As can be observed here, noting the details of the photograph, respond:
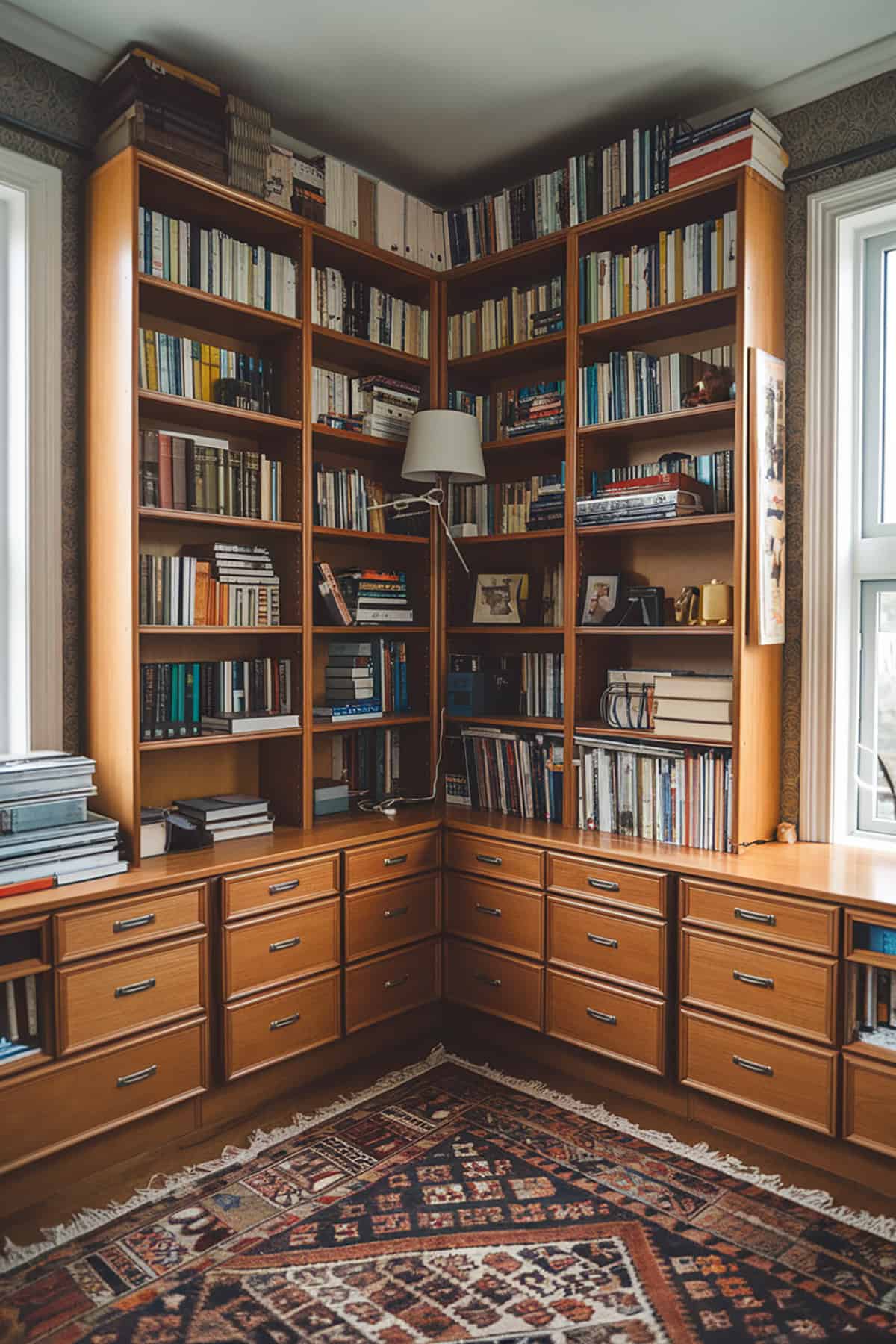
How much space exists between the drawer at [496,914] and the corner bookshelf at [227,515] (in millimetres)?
517

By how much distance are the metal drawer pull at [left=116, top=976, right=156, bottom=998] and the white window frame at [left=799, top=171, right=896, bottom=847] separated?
193 cm

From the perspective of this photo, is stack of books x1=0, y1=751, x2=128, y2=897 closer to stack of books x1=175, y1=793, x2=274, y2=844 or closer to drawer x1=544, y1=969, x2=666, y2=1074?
stack of books x1=175, y1=793, x2=274, y2=844

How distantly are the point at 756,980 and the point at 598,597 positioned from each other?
1.27m

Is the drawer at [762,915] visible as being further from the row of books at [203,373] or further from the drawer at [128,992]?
the row of books at [203,373]

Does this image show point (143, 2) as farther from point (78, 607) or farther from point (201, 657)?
point (201, 657)

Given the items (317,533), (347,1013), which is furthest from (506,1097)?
(317,533)

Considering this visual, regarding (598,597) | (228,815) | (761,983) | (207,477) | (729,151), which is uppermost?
(729,151)

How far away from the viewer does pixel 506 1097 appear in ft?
9.31

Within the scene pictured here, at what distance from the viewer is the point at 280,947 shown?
2.73 meters

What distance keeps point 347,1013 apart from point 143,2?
2.89 m

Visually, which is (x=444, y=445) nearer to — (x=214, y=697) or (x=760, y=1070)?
(x=214, y=697)

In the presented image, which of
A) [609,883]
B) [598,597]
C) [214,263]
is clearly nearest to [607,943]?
[609,883]

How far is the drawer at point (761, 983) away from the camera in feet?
7.72

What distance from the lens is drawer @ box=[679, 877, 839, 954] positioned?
7.72 feet
